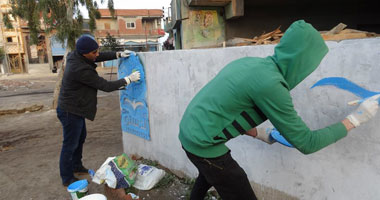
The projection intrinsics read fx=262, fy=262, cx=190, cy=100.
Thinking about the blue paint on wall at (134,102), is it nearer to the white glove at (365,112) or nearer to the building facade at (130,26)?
the white glove at (365,112)

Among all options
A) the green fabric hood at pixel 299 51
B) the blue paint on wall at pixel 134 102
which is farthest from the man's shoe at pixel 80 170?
the green fabric hood at pixel 299 51

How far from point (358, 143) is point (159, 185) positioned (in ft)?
6.90

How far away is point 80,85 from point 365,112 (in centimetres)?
280

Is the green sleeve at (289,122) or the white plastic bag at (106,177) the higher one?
the green sleeve at (289,122)

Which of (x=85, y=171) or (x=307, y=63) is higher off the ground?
(x=307, y=63)

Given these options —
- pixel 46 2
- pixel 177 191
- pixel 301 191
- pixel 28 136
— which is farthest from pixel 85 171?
pixel 46 2

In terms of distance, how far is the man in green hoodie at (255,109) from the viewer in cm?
136

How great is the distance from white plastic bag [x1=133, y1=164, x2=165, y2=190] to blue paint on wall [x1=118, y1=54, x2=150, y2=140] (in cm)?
60

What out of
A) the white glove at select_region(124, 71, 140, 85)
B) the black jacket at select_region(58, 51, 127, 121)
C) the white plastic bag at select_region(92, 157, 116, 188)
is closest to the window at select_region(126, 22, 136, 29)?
the white glove at select_region(124, 71, 140, 85)

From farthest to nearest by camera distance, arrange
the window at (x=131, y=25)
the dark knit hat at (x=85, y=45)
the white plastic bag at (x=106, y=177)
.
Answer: the window at (x=131, y=25)
the dark knit hat at (x=85, y=45)
the white plastic bag at (x=106, y=177)

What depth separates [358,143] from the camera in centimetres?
181

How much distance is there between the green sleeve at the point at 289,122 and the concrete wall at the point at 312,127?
1.55 feet

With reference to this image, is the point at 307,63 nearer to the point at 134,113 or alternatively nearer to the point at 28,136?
the point at 134,113

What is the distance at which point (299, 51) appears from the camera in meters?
1.35
